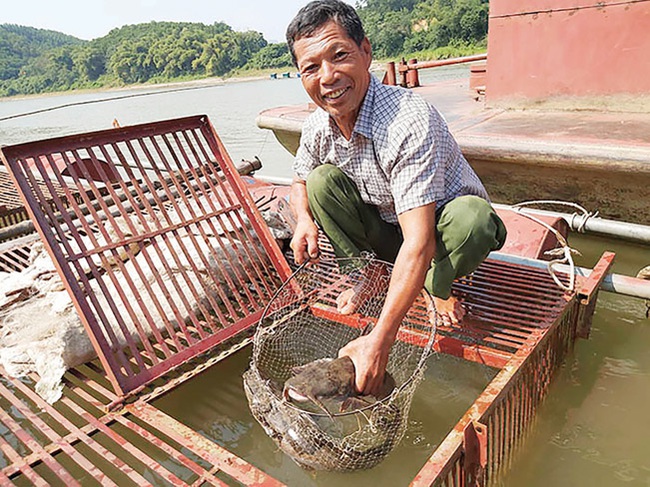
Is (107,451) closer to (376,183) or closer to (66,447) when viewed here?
(66,447)

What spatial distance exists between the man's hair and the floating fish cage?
92 centimetres

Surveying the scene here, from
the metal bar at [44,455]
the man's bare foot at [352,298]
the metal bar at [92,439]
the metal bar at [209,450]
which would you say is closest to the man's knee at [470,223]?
the man's bare foot at [352,298]

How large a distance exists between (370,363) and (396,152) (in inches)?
25.1

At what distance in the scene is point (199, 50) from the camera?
50562 mm

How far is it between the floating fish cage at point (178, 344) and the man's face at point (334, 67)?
→ 871 millimetres

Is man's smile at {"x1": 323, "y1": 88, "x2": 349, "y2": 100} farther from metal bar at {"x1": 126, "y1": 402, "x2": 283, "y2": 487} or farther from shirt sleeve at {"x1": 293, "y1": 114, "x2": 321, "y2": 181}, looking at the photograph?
metal bar at {"x1": 126, "y1": 402, "x2": 283, "y2": 487}

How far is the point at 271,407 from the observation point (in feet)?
4.50

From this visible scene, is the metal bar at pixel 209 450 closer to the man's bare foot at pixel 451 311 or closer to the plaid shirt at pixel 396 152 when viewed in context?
the plaid shirt at pixel 396 152

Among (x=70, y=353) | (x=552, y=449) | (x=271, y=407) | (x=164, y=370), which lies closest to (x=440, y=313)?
(x=552, y=449)

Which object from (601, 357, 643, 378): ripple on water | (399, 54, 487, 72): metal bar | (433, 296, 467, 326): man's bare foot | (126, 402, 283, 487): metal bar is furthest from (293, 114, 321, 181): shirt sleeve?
(399, 54, 487, 72): metal bar

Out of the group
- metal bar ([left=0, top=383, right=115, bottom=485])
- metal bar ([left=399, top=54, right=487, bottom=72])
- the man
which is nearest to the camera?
metal bar ([left=0, top=383, right=115, bottom=485])

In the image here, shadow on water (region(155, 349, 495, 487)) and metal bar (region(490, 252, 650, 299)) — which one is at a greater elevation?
metal bar (region(490, 252, 650, 299))

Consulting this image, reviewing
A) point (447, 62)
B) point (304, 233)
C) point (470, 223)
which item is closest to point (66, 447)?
point (304, 233)

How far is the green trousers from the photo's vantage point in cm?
159
